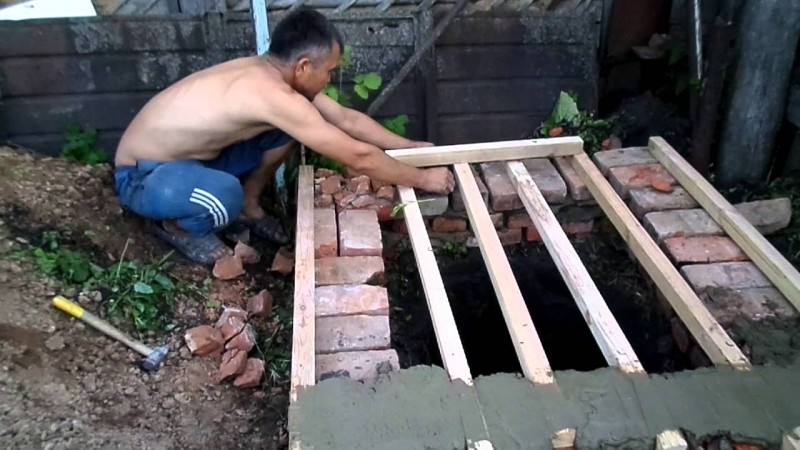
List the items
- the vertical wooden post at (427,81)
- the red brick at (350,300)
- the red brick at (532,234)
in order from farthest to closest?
the vertical wooden post at (427,81) → the red brick at (532,234) → the red brick at (350,300)

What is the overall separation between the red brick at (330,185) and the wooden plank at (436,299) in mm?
260

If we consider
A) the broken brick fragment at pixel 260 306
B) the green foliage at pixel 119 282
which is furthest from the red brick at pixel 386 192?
the green foliage at pixel 119 282

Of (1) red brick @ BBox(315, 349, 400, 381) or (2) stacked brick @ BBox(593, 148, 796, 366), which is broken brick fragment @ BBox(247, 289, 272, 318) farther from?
(2) stacked brick @ BBox(593, 148, 796, 366)

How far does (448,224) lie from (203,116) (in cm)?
110

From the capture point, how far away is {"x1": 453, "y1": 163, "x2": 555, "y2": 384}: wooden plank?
2.05 metres

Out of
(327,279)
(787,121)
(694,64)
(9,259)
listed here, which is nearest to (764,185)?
(787,121)

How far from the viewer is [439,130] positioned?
4.13 m

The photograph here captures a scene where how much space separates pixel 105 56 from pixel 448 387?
2678mm

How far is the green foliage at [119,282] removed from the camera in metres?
2.61

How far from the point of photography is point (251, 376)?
2461mm

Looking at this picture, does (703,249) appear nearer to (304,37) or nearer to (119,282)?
(304,37)

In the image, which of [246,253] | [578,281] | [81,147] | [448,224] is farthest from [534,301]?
[81,147]

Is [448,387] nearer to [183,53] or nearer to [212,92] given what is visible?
[212,92]

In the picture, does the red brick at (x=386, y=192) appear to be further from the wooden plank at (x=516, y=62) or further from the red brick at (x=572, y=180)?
the wooden plank at (x=516, y=62)
